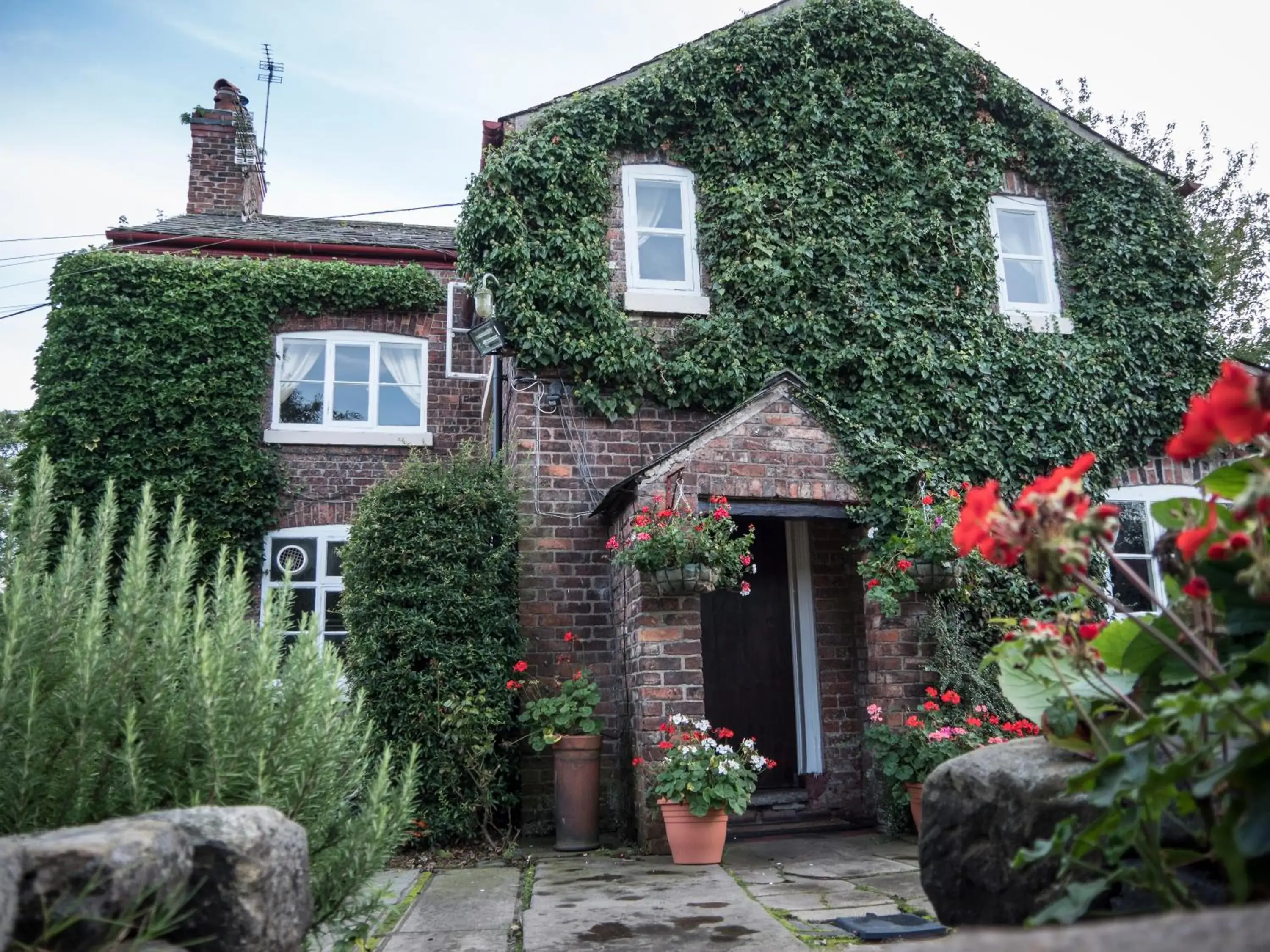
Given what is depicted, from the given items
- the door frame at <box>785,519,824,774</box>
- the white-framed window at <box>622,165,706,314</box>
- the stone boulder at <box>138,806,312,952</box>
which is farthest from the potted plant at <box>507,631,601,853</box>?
the stone boulder at <box>138,806,312,952</box>

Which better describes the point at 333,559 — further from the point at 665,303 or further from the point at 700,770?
the point at 700,770

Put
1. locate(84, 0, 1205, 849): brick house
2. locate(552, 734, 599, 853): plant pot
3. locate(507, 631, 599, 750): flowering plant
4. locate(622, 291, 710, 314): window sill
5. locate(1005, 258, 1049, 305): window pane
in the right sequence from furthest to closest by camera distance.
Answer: locate(1005, 258, 1049, 305): window pane → locate(622, 291, 710, 314): window sill → locate(84, 0, 1205, 849): brick house → locate(507, 631, 599, 750): flowering plant → locate(552, 734, 599, 853): plant pot

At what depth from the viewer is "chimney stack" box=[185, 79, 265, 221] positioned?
42.6 ft

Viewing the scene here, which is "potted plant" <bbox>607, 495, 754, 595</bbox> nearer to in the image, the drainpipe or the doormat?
the doormat

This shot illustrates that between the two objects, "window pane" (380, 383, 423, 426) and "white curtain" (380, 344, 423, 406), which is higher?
"white curtain" (380, 344, 423, 406)

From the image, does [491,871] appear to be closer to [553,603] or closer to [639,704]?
[639,704]

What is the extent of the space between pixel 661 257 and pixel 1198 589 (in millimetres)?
7256

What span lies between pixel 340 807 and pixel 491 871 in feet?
9.81

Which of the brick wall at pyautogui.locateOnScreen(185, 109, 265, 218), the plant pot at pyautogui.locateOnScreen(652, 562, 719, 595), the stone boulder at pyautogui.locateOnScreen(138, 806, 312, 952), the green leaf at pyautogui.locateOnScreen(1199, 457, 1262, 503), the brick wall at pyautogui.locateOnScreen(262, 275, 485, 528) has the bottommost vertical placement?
the stone boulder at pyautogui.locateOnScreen(138, 806, 312, 952)

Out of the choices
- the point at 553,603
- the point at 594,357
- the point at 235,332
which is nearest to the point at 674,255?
the point at 594,357

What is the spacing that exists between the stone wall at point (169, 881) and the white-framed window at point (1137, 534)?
27.1ft

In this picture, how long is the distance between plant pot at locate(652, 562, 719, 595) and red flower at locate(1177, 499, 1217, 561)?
4.63 metres

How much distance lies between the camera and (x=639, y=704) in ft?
21.4

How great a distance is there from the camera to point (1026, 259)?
9.39 meters
